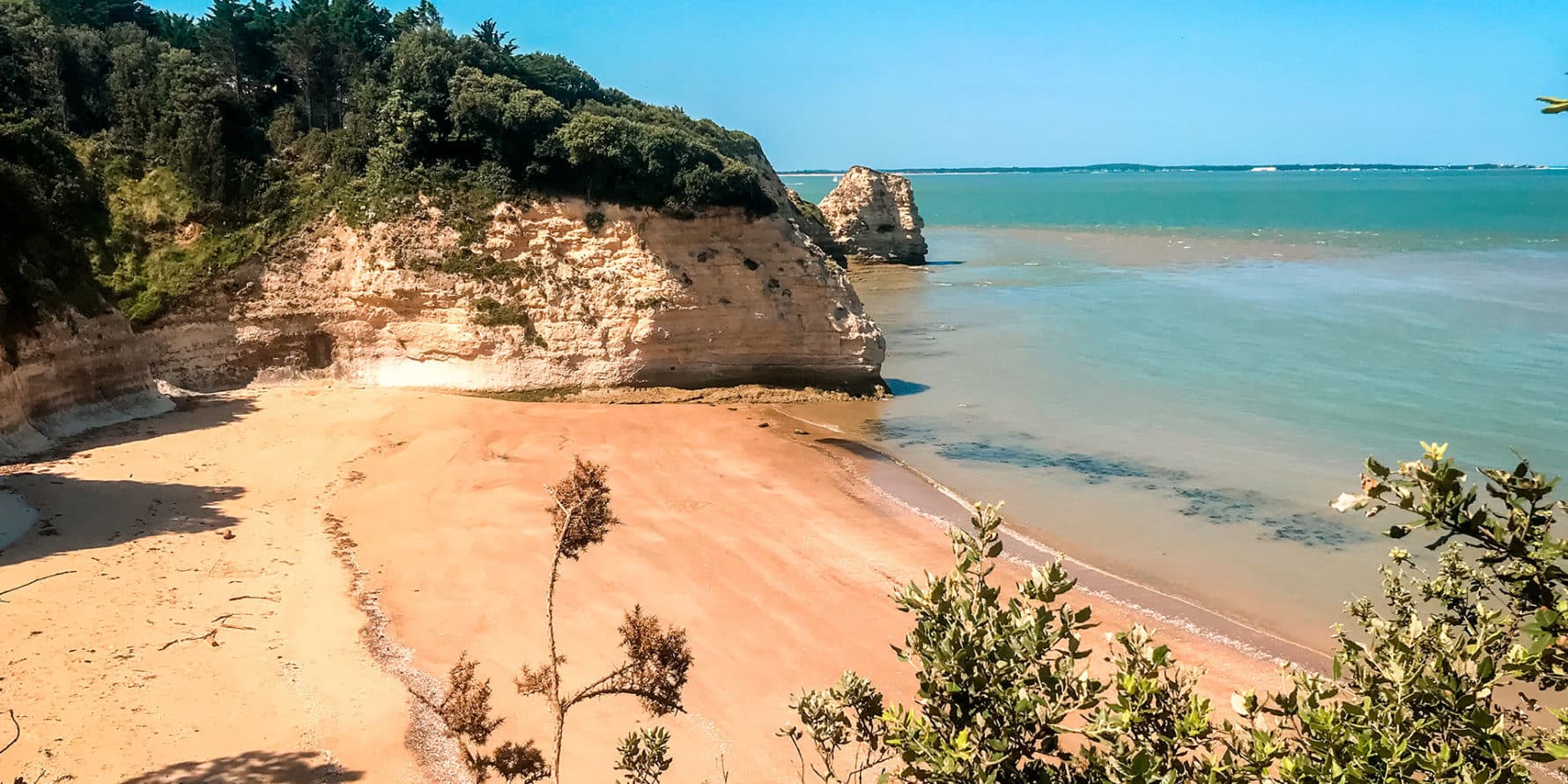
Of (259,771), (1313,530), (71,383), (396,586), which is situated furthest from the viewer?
(71,383)

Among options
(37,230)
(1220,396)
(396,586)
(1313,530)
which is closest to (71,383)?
(37,230)

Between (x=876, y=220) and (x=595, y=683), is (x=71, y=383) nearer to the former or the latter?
(x=595, y=683)

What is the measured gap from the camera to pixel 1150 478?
65.4 feet

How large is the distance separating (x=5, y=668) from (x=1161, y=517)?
1714 cm

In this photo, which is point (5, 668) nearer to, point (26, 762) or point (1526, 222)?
point (26, 762)

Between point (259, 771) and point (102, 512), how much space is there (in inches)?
302

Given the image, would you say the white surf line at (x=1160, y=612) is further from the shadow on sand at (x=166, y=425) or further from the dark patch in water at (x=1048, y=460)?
the shadow on sand at (x=166, y=425)

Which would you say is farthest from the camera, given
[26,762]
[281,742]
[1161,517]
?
[1161,517]

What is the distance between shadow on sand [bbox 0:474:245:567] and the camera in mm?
12641

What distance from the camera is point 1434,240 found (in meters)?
73.8

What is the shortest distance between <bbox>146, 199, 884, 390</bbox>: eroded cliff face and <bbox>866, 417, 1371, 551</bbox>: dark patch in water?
15.1 ft

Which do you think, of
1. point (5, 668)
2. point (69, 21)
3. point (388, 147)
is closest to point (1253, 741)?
point (5, 668)

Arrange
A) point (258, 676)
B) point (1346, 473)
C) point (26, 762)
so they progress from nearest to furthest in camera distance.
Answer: point (26, 762)
point (258, 676)
point (1346, 473)

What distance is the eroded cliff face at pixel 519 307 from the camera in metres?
23.7
